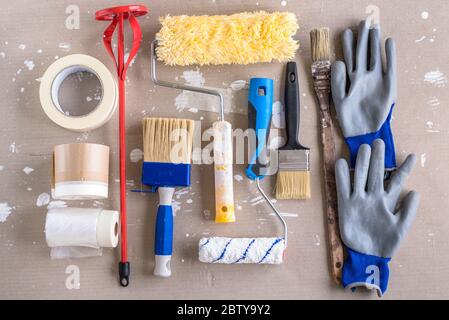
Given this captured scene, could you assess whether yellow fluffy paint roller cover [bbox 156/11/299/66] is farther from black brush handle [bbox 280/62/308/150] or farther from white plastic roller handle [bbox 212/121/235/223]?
white plastic roller handle [bbox 212/121/235/223]

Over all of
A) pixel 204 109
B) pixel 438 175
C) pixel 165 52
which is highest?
pixel 165 52

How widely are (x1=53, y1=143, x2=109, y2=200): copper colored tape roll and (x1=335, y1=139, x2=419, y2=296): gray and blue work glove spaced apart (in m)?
0.54

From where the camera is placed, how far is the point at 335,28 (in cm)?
123

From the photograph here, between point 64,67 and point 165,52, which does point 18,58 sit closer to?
point 64,67

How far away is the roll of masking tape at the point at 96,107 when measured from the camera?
117 centimetres

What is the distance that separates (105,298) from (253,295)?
0.34 metres

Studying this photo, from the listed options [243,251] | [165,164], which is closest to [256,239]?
[243,251]

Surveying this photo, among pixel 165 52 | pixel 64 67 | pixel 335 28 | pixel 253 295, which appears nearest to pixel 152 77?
pixel 165 52

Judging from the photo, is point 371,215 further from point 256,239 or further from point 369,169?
point 256,239

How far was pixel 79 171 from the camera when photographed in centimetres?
111

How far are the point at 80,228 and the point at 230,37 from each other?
0.54 m

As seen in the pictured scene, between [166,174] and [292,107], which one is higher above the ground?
[292,107]

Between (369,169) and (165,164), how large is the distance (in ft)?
1.52

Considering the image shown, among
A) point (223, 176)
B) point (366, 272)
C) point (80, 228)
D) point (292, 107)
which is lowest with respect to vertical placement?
point (366, 272)
